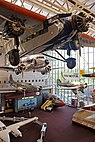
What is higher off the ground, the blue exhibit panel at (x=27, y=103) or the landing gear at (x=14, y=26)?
the landing gear at (x=14, y=26)

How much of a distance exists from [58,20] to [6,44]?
5.20 meters

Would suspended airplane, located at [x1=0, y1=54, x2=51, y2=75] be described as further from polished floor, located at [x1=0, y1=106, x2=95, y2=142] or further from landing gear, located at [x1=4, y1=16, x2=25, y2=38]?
landing gear, located at [x1=4, y1=16, x2=25, y2=38]

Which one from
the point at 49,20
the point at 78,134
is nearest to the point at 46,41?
the point at 49,20

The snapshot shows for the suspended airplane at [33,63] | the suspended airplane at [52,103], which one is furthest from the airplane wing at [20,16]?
the suspended airplane at [52,103]

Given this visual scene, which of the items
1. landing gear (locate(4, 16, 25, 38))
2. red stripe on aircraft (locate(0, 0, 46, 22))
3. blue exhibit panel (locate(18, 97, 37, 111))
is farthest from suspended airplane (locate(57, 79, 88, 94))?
landing gear (locate(4, 16, 25, 38))

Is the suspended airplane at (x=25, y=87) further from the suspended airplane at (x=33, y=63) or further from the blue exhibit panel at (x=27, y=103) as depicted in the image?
the suspended airplane at (x=33, y=63)

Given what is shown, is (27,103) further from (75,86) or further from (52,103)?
(75,86)

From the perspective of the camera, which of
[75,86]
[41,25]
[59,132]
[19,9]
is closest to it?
[19,9]

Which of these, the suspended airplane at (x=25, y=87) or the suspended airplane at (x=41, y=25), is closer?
the suspended airplane at (x=41, y=25)

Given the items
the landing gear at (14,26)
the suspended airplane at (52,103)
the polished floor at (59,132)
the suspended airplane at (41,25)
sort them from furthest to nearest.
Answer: the suspended airplane at (52,103), the polished floor at (59,132), the landing gear at (14,26), the suspended airplane at (41,25)

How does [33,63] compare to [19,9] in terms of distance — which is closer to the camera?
[19,9]

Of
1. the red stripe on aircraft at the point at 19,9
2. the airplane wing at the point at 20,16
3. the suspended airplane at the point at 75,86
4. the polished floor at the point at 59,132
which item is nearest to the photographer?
the red stripe on aircraft at the point at 19,9

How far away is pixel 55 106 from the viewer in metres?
13.2

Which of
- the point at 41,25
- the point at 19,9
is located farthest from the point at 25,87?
the point at 19,9
